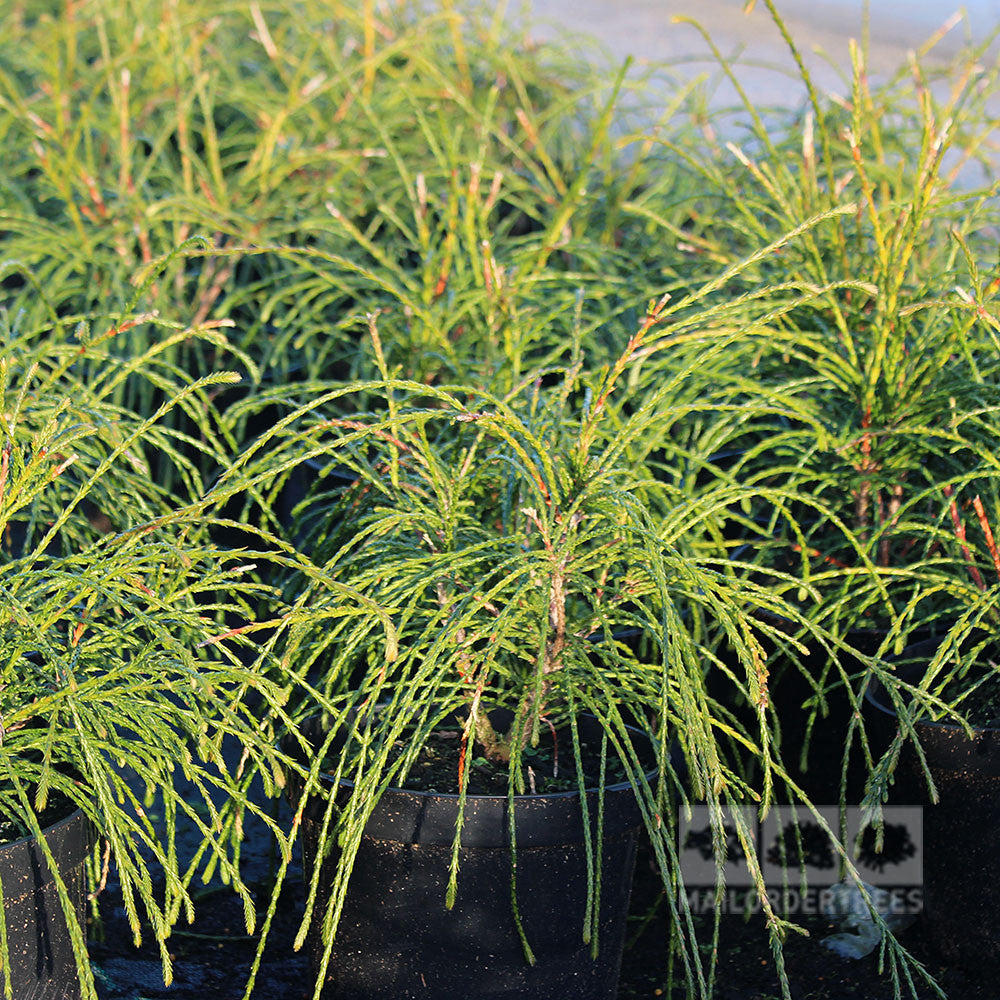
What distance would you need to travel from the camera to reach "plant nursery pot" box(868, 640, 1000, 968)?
1521mm

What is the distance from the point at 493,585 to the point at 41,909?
0.61 metres

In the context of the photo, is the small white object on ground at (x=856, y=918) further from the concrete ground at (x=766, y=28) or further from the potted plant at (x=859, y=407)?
the concrete ground at (x=766, y=28)

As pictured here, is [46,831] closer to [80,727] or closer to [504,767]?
[80,727]

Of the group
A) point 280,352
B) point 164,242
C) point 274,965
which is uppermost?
point 164,242

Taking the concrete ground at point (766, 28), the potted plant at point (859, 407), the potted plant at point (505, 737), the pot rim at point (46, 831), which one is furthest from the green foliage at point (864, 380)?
the concrete ground at point (766, 28)

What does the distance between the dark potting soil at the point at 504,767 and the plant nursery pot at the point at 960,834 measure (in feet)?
1.31

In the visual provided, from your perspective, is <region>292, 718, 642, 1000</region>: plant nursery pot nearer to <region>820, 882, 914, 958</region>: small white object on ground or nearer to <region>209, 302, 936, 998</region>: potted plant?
<region>209, 302, 936, 998</region>: potted plant

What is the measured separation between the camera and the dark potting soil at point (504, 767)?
1446 mm

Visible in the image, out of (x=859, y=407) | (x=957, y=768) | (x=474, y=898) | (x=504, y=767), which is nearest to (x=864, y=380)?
(x=859, y=407)

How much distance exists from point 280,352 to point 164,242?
0.41 metres

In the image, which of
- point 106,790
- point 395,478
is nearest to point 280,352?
point 395,478

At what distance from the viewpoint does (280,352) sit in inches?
96.3

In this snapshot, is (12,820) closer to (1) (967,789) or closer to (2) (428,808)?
(2) (428,808)

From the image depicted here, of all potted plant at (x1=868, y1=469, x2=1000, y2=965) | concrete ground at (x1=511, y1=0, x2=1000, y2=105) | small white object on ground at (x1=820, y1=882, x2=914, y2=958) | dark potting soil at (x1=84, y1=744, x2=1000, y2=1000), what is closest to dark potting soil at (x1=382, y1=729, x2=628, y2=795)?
dark potting soil at (x1=84, y1=744, x2=1000, y2=1000)
